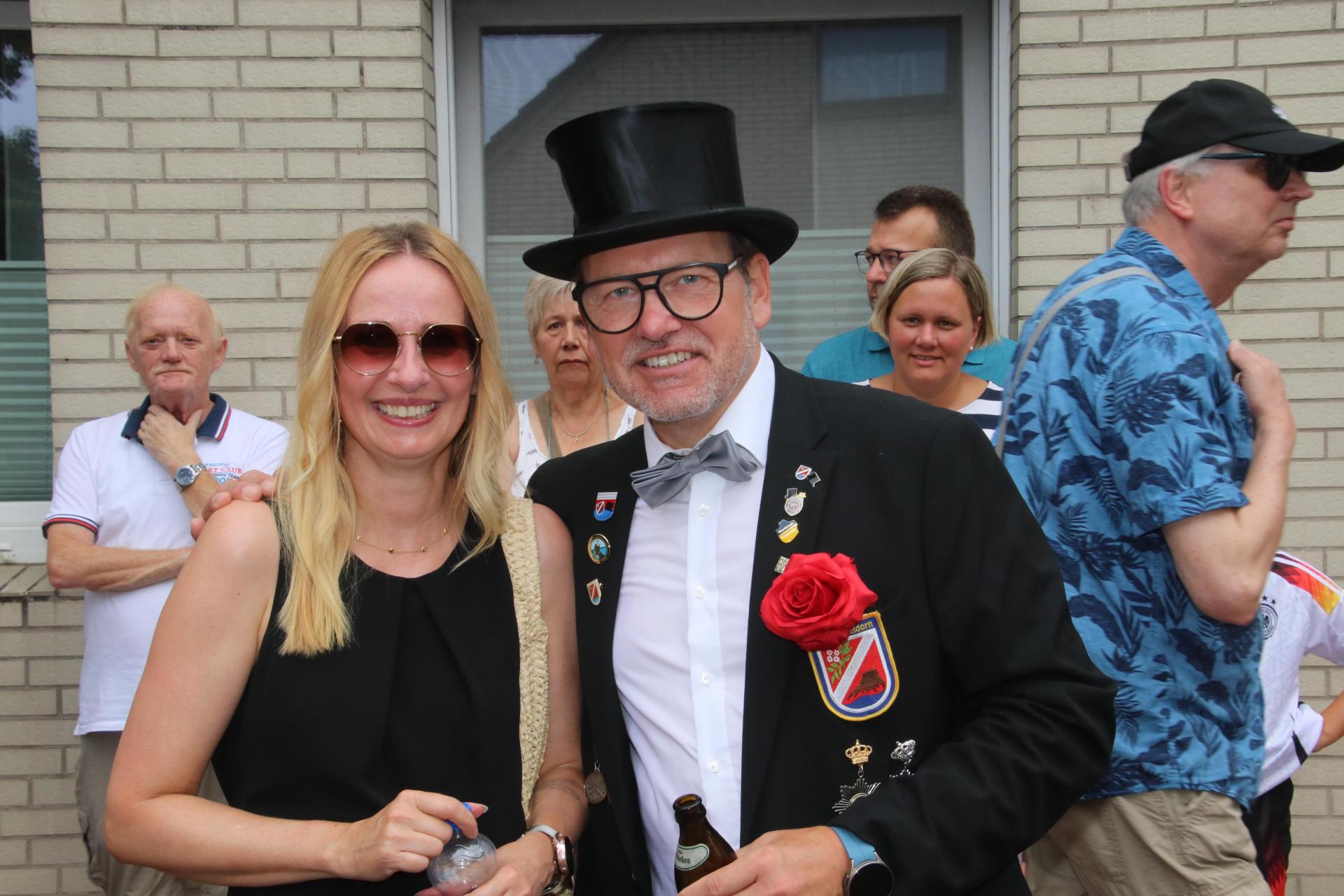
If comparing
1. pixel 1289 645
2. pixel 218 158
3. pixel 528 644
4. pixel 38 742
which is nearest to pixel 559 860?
pixel 528 644

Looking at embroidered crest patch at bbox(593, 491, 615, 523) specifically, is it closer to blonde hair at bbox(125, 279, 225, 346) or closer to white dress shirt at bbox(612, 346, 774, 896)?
white dress shirt at bbox(612, 346, 774, 896)

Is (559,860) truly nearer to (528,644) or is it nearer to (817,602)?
(528,644)

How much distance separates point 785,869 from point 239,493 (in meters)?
1.27

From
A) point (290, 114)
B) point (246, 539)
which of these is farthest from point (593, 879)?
point (290, 114)

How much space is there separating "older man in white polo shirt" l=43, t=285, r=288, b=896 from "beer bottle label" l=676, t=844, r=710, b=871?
288 centimetres

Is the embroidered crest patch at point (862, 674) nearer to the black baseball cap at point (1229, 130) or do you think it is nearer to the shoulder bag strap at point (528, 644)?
the shoulder bag strap at point (528, 644)

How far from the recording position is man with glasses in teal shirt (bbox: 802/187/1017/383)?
4410 millimetres

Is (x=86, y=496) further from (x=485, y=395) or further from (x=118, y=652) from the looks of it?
(x=485, y=395)

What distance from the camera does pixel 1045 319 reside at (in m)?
2.58

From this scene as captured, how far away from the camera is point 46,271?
15.8 feet

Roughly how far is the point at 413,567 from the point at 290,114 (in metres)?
3.08

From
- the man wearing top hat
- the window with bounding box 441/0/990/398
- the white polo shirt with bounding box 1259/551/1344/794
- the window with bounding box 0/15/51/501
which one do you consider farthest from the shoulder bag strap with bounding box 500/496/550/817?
the window with bounding box 0/15/51/501

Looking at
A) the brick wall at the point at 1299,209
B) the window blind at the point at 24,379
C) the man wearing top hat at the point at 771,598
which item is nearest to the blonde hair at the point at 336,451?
the man wearing top hat at the point at 771,598

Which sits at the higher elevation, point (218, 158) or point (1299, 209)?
point (218, 158)
